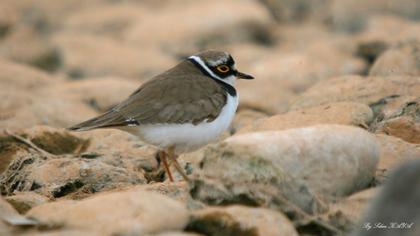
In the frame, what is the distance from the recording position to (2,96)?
11148 mm

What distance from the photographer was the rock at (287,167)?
582cm

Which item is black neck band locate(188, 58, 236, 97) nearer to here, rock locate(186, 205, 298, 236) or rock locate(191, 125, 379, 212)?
rock locate(191, 125, 379, 212)

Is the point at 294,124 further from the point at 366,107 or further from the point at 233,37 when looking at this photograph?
the point at 233,37

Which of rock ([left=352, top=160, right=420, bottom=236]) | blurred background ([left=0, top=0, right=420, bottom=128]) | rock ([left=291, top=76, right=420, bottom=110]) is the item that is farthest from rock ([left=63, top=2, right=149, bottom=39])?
rock ([left=352, top=160, right=420, bottom=236])

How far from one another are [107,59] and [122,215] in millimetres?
9897

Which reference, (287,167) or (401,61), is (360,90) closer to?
(401,61)

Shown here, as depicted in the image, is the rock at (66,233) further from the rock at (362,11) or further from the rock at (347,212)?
the rock at (362,11)

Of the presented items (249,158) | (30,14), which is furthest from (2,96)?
(30,14)

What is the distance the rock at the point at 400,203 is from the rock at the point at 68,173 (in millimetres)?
3304

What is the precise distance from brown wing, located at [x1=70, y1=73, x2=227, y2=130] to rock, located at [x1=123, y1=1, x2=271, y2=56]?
804 cm

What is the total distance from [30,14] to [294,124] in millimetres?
11975

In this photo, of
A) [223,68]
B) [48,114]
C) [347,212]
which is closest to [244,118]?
[223,68]

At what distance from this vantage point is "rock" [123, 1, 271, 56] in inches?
637

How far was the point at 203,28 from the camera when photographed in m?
16.3
